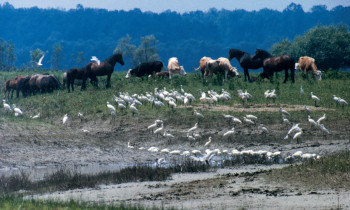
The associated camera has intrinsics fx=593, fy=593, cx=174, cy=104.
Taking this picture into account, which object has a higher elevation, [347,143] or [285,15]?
[285,15]

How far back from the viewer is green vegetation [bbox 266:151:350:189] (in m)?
11.9

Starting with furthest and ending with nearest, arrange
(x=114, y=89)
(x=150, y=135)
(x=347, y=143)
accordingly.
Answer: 1. (x=114, y=89)
2. (x=150, y=135)
3. (x=347, y=143)

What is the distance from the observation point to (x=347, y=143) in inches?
718

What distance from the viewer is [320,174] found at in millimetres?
12523

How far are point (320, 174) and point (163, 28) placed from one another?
16122cm

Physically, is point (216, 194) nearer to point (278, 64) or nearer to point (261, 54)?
point (278, 64)

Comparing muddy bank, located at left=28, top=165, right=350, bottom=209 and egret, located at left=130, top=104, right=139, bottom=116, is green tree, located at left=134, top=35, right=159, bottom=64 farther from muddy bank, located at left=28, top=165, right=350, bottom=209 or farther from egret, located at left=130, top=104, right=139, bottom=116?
muddy bank, located at left=28, top=165, right=350, bottom=209

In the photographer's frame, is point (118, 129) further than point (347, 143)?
Yes

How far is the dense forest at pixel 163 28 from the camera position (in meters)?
157

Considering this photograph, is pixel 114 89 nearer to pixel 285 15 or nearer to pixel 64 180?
pixel 64 180

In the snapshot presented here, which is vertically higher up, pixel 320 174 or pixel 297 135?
pixel 320 174

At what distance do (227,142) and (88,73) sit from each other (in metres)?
15.3

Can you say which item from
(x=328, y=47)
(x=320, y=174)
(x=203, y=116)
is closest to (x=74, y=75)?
(x=203, y=116)

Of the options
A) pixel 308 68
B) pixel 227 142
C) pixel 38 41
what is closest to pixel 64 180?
pixel 227 142
